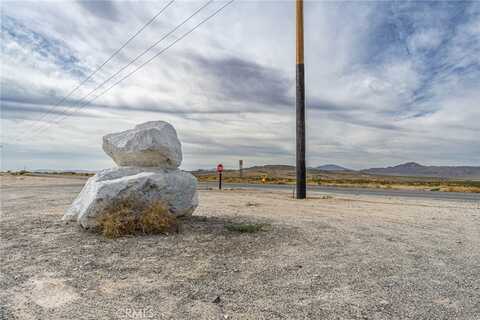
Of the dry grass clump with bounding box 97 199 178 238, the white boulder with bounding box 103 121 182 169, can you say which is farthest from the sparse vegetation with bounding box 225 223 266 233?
the white boulder with bounding box 103 121 182 169

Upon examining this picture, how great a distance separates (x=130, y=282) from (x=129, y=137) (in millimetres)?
4686

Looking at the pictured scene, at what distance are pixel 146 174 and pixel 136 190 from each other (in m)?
0.50

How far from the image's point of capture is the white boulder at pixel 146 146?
8.34 meters

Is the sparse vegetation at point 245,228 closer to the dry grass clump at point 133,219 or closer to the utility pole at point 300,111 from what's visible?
the dry grass clump at point 133,219

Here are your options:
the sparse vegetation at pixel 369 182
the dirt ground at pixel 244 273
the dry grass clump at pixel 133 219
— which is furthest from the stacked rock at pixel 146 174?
the sparse vegetation at pixel 369 182

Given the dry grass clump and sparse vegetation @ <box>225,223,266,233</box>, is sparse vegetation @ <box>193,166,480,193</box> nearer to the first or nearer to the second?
sparse vegetation @ <box>225,223,266,233</box>

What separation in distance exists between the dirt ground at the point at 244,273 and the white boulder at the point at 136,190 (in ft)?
1.68

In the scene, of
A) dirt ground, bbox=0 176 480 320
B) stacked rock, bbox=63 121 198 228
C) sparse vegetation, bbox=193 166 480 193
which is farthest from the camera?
sparse vegetation, bbox=193 166 480 193

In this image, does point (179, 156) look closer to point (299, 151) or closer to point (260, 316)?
point (260, 316)

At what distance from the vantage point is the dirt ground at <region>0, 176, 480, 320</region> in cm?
375

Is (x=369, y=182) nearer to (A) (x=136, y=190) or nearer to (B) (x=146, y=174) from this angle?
(B) (x=146, y=174)

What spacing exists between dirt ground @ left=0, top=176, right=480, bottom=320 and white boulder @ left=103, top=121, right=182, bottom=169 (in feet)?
6.38

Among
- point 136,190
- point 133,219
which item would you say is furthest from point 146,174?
point 133,219

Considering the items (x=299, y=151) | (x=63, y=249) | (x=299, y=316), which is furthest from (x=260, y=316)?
(x=299, y=151)
